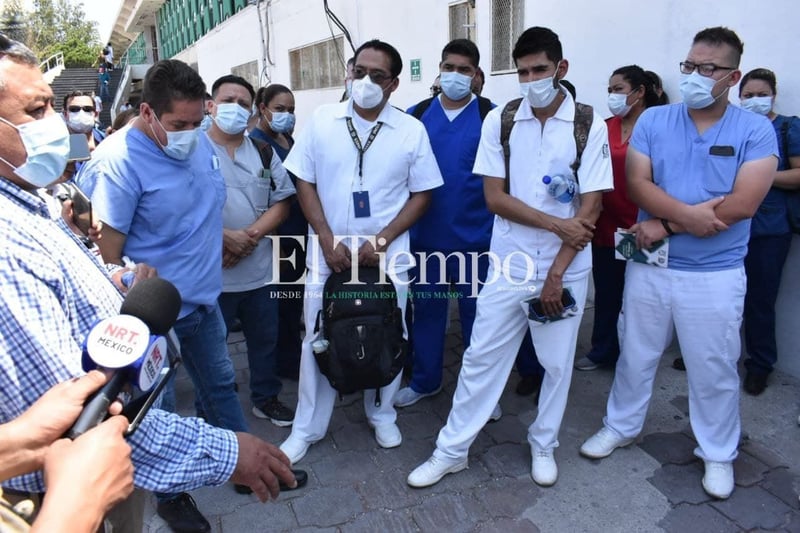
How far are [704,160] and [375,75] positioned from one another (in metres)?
1.63

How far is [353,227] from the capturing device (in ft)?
9.48

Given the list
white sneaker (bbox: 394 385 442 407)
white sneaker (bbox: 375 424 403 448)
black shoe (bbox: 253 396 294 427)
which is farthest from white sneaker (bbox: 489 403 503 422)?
black shoe (bbox: 253 396 294 427)

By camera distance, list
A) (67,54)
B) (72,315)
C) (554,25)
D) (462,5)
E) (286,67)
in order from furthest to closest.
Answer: (67,54), (286,67), (462,5), (554,25), (72,315)

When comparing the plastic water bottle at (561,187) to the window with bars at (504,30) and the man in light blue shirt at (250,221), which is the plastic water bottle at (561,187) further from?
the window with bars at (504,30)

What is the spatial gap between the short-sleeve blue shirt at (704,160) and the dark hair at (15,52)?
245 cm

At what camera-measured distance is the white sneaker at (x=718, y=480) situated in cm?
256

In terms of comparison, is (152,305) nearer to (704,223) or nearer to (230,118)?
(230,118)

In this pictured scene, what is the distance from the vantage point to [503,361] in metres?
2.75

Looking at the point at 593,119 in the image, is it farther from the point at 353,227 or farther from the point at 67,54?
the point at 67,54

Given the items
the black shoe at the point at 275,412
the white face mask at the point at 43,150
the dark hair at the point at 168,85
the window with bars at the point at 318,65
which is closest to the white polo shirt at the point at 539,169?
the dark hair at the point at 168,85

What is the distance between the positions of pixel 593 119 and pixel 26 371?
7.76 feet

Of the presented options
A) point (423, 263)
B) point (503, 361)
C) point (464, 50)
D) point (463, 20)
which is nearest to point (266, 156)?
point (423, 263)

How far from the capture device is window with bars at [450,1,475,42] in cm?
564

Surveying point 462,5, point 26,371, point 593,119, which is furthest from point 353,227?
point 462,5
